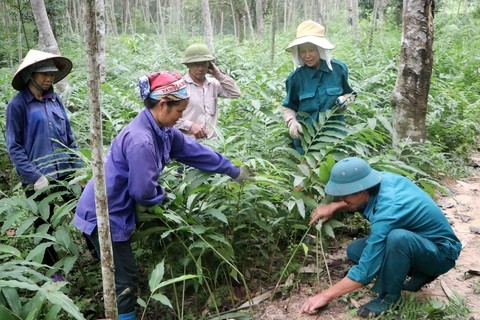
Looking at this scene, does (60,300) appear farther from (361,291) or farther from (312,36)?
(312,36)

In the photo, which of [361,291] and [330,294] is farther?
[361,291]

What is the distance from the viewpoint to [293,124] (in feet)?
12.5

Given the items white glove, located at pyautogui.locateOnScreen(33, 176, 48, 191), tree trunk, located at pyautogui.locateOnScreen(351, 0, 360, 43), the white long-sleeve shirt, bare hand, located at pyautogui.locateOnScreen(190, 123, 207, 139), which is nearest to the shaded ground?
bare hand, located at pyautogui.locateOnScreen(190, 123, 207, 139)

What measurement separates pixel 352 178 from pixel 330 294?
0.73 m

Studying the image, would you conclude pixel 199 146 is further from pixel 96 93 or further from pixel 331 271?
pixel 331 271

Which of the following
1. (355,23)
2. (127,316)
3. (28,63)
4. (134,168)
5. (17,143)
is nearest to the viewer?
(134,168)

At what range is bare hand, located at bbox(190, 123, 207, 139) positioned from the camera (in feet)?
13.1

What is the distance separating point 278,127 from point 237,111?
1.24m

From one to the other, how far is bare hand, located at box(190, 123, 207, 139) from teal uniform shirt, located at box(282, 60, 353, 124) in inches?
35.4

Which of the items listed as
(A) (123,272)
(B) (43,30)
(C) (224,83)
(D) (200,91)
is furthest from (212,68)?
(B) (43,30)

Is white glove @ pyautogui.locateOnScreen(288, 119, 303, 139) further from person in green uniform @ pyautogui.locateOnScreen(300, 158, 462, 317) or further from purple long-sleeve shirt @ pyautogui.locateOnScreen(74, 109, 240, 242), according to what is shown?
purple long-sleeve shirt @ pyautogui.locateOnScreen(74, 109, 240, 242)

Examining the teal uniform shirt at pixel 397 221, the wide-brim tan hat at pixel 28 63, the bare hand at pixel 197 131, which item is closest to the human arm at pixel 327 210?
the teal uniform shirt at pixel 397 221

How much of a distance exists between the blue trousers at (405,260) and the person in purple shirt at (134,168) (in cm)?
143

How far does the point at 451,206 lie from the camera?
4137 millimetres
